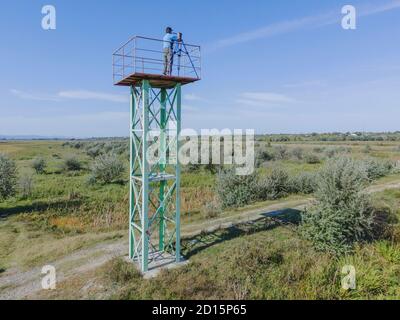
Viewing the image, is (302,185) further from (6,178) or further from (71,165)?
(71,165)

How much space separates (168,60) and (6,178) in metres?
18.0

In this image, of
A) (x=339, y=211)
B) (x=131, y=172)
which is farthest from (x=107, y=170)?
(x=339, y=211)

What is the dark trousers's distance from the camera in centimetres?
986

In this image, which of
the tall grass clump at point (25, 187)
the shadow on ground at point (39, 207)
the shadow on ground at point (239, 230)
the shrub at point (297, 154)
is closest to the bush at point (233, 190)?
the shadow on ground at point (239, 230)

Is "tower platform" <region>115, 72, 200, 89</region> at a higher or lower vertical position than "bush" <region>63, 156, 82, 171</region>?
higher

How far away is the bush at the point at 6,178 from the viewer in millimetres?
21391

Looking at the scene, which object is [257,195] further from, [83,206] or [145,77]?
[145,77]

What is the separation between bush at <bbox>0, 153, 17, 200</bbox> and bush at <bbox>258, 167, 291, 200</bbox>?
709 inches

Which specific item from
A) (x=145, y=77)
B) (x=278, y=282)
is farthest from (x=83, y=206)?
(x=278, y=282)

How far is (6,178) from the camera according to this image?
70.7ft

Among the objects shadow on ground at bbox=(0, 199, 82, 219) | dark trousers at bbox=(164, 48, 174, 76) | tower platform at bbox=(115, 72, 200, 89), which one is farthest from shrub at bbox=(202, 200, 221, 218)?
dark trousers at bbox=(164, 48, 174, 76)

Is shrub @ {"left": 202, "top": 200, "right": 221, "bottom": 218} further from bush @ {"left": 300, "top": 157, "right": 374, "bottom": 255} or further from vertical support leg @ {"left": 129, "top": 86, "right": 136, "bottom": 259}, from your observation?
vertical support leg @ {"left": 129, "top": 86, "right": 136, "bottom": 259}

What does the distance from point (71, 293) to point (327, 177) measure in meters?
10.0
